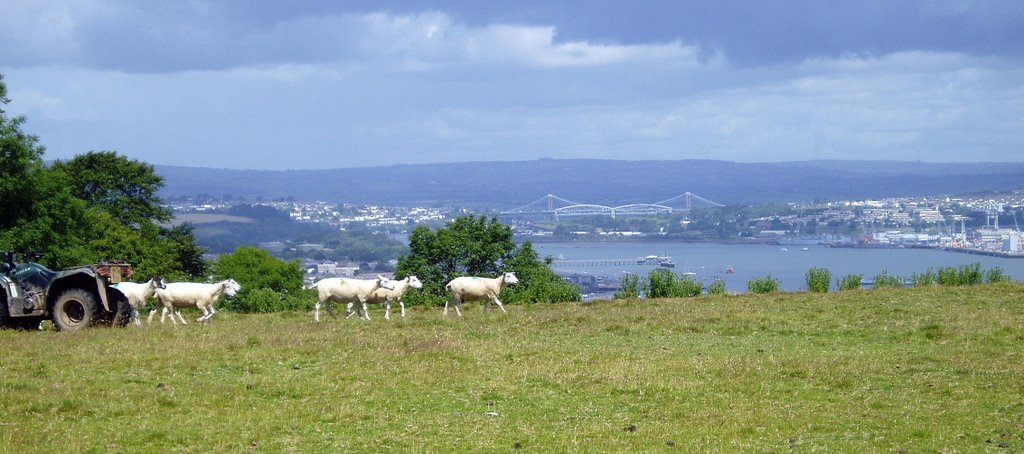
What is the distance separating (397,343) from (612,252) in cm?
15746

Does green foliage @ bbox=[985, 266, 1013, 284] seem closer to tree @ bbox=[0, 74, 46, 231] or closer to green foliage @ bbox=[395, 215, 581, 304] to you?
green foliage @ bbox=[395, 215, 581, 304]

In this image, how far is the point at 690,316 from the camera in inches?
1126

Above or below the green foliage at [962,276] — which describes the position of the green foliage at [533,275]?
below

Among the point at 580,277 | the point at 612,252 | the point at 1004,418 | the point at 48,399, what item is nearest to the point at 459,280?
the point at 48,399

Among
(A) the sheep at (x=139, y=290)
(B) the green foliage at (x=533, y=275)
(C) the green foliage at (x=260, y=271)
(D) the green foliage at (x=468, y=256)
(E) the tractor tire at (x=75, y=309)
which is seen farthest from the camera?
(C) the green foliage at (x=260, y=271)

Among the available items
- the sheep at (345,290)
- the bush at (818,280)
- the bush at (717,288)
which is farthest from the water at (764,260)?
the sheep at (345,290)

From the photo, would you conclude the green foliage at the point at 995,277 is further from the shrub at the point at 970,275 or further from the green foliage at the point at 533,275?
the green foliage at the point at 533,275

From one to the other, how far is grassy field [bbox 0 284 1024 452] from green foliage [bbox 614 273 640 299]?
12204 mm

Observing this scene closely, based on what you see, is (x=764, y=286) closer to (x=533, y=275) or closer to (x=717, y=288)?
(x=717, y=288)

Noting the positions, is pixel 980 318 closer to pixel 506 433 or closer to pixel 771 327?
pixel 771 327

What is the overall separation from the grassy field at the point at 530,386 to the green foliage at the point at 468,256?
1274 inches

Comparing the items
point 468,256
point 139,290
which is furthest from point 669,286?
point 468,256

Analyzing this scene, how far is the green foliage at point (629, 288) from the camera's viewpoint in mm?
40375

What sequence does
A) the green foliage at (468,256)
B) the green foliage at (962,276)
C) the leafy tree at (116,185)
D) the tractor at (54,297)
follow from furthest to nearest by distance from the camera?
the leafy tree at (116,185), the green foliage at (468,256), the green foliage at (962,276), the tractor at (54,297)
